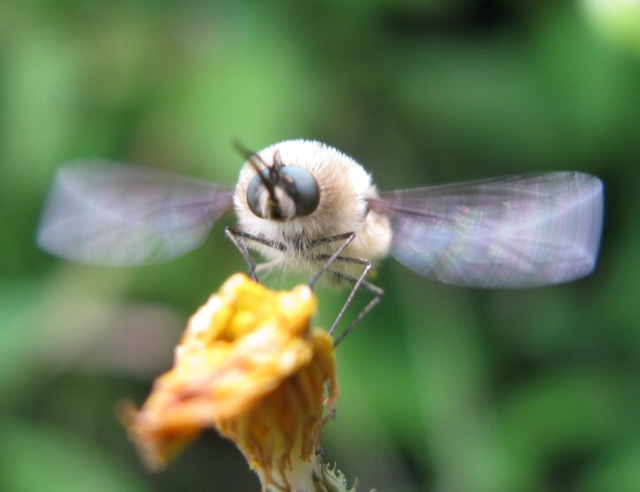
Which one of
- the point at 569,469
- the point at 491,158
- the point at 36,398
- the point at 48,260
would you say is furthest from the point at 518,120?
the point at 36,398

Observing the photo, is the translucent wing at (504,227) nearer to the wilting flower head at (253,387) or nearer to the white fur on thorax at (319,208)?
the white fur on thorax at (319,208)

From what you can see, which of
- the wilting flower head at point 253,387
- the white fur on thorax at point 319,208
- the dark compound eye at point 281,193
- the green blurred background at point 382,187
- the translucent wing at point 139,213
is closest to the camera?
the wilting flower head at point 253,387

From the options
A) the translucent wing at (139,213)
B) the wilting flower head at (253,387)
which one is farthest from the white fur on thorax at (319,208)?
the wilting flower head at (253,387)

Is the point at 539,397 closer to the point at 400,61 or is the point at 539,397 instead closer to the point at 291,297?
the point at 400,61

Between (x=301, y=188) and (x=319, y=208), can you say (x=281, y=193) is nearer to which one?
(x=301, y=188)

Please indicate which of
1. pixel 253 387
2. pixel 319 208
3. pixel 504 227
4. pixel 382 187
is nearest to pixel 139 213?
pixel 319 208
